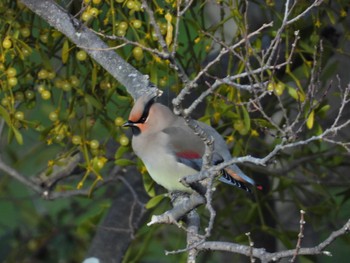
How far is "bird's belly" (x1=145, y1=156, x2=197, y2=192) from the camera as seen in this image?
10.3 ft

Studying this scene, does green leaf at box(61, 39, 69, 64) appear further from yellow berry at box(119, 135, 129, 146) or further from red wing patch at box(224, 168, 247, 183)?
red wing patch at box(224, 168, 247, 183)

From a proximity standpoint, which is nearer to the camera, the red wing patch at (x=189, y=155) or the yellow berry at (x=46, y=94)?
the red wing patch at (x=189, y=155)

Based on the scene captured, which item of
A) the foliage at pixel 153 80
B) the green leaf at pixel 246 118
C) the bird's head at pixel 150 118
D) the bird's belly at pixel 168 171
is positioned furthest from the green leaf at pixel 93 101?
the green leaf at pixel 246 118

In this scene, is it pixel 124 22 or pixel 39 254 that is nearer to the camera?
pixel 124 22

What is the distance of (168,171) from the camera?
10.4 ft

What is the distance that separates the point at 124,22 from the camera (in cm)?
302

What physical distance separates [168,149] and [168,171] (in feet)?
0.23

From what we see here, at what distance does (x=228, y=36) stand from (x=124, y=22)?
86 cm

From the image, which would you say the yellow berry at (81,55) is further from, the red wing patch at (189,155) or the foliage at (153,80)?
the red wing patch at (189,155)

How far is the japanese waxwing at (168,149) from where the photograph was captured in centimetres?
312

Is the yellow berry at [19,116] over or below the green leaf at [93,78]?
below

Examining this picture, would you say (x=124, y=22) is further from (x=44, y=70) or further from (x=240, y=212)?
(x=240, y=212)

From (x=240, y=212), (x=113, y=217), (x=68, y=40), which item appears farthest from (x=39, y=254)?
(x=68, y=40)

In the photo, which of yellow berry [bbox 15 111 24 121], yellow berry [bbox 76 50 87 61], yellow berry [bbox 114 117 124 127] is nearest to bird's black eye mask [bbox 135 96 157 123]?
yellow berry [bbox 114 117 124 127]
